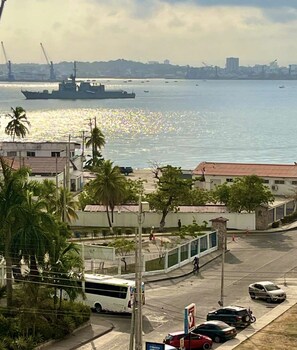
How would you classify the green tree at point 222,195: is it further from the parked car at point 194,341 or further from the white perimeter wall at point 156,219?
the parked car at point 194,341

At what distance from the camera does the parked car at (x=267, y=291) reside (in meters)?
38.7

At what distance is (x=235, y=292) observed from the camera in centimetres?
4047

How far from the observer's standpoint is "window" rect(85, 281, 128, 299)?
36.5 meters

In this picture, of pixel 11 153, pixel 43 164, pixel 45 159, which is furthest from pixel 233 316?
pixel 11 153

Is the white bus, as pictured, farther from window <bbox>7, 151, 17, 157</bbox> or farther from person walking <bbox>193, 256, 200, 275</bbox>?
window <bbox>7, 151, 17, 157</bbox>

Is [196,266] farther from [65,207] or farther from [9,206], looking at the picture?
[9,206]

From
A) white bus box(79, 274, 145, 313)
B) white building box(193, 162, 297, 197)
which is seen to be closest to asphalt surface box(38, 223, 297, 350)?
white bus box(79, 274, 145, 313)

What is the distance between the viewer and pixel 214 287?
4125cm

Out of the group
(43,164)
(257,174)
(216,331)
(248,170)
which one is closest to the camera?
(216,331)

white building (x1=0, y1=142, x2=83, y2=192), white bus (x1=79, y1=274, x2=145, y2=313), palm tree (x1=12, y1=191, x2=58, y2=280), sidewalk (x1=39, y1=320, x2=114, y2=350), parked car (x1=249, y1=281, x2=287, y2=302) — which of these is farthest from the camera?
white building (x1=0, y1=142, x2=83, y2=192)

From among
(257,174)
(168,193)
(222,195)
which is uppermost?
(168,193)

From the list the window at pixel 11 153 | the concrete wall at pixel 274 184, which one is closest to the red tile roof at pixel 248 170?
the concrete wall at pixel 274 184

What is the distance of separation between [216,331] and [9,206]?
1064 centimetres

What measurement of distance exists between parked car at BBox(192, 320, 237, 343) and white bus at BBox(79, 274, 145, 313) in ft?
15.7
